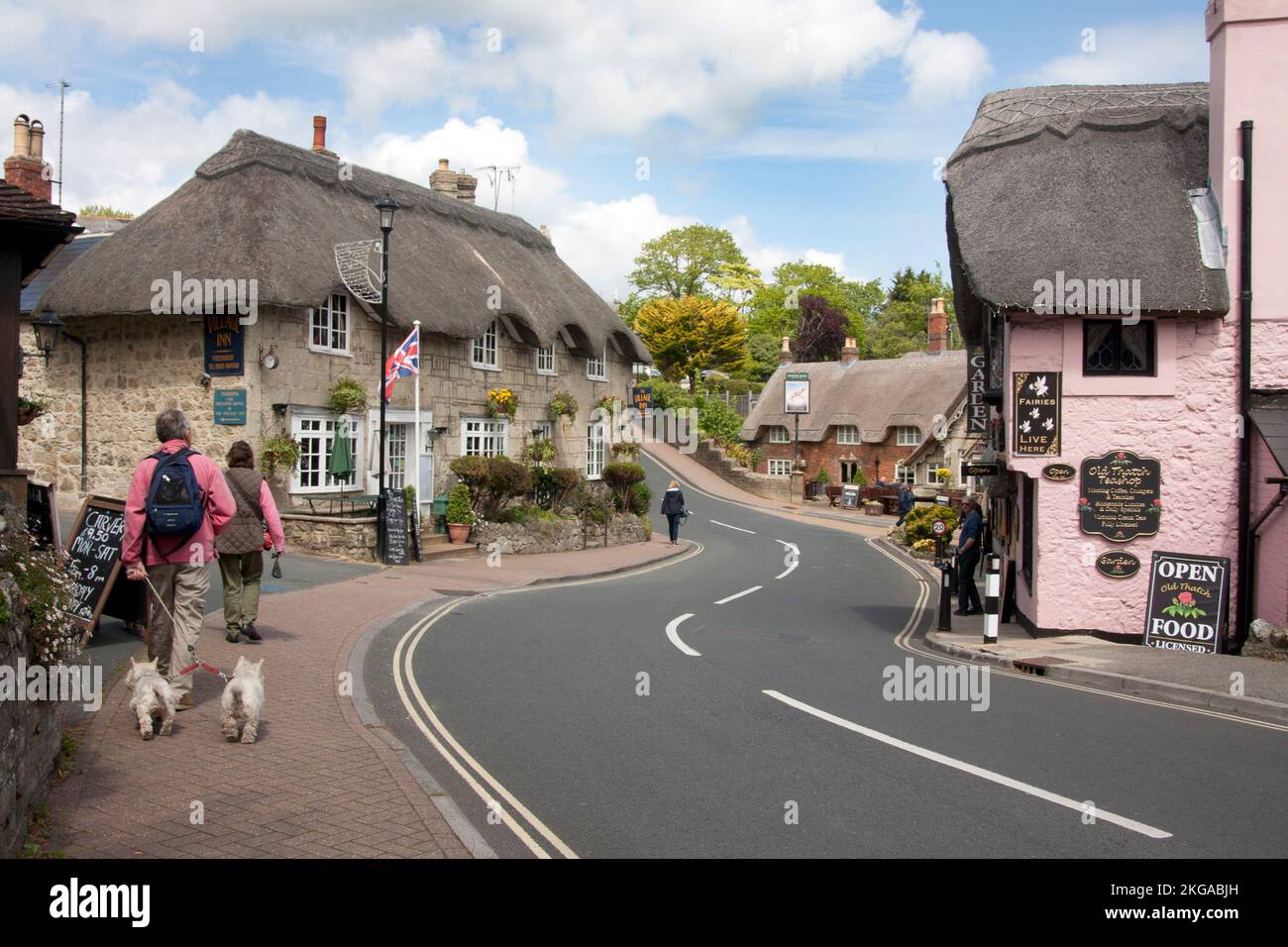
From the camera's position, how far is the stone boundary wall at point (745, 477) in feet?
166

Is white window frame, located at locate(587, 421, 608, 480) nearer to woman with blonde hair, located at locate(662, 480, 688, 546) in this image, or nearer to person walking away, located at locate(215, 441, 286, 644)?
woman with blonde hair, located at locate(662, 480, 688, 546)

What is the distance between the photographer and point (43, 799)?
5.54 metres

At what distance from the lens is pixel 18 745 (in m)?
4.99

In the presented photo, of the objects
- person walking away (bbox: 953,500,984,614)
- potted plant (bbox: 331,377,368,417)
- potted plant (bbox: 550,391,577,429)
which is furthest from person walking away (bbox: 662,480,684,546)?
person walking away (bbox: 953,500,984,614)

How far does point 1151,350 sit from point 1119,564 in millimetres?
2773

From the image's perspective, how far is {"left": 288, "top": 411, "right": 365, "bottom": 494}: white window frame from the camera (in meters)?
20.9

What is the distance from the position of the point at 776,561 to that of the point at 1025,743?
1821 cm

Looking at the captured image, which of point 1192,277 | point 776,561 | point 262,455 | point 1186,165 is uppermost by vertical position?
point 1186,165

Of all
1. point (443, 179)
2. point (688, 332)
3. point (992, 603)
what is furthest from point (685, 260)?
point (992, 603)

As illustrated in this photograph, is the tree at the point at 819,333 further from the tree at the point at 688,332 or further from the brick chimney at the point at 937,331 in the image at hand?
the brick chimney at the point at 937,331

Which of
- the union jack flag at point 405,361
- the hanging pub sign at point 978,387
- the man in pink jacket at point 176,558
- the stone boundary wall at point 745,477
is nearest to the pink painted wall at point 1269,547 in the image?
the hanging pub sign at point 978,387

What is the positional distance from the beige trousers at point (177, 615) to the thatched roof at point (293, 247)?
13.0m
